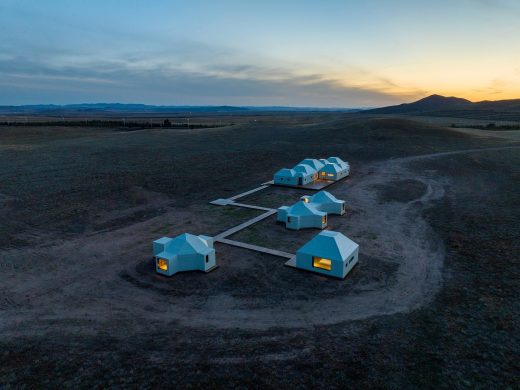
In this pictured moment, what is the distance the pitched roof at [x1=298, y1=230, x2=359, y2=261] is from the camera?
65.6 feet

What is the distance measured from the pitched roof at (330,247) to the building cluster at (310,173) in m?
20.8

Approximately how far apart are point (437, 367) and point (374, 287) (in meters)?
6.15

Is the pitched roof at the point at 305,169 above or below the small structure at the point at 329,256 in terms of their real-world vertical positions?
above

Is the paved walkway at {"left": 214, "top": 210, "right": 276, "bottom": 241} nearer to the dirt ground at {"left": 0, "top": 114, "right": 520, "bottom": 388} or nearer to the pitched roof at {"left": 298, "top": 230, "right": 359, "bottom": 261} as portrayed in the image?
the dirt ground at {"left": 0, "top": 114, "right": 520, "bottom": 388}

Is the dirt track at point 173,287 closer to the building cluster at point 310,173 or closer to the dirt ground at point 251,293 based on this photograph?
the dirt ground at point 251,293

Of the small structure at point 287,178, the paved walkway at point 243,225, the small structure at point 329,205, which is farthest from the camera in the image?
the small structure at point 287,178

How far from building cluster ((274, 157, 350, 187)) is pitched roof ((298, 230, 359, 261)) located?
68.3 feet

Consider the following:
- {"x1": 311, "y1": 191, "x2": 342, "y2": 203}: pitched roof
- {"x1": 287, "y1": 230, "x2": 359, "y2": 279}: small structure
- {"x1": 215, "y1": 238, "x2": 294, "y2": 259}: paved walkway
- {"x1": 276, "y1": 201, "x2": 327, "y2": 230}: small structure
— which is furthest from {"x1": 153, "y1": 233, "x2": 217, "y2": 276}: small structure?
{"x1": 311, "y1": 191, "x2": 342, "y2": 203}: pitched roof

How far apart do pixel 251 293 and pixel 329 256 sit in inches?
202

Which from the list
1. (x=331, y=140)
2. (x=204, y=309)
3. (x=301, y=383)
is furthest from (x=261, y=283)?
(x=331, y=140)

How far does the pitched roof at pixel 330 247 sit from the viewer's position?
20.0 meters

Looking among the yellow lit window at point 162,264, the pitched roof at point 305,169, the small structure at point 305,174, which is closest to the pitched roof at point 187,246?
the yellow lit window at point 162,264

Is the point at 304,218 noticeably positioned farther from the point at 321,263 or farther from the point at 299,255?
the point at 321,263

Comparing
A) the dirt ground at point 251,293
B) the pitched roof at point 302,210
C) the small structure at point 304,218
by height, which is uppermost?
the pitched roof at point 302,210
